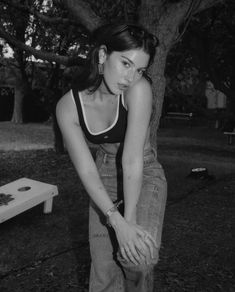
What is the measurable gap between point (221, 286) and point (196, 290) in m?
0.26

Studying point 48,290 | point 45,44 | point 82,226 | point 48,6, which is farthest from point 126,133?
point 45,44

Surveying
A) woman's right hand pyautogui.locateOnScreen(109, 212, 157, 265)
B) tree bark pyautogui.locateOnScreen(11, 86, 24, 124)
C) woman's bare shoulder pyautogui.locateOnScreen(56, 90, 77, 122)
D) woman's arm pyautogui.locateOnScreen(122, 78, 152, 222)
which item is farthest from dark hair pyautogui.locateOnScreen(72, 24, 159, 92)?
tree bark pyautogui.locateOnScreen(11, 86, 24, 124)

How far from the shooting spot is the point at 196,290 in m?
3.67

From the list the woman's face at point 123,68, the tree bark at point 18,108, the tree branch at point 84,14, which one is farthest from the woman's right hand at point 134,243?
the tree bark at point 18,108

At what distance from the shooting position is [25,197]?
17.2ft

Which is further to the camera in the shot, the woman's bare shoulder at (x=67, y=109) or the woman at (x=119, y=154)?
the woman's bare shoulder at (x=67, y=109)

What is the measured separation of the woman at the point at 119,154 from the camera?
7.39 feet

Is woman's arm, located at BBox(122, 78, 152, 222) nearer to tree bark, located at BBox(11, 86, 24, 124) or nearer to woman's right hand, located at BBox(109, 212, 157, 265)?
woman's right hand, located at BBox(109, 212, 157, 265)

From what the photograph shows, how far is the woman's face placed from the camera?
2.27m

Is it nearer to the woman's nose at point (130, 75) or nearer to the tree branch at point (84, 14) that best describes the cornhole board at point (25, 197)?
the tree branch at point (84, 14)

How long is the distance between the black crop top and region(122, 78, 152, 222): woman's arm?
58 mm

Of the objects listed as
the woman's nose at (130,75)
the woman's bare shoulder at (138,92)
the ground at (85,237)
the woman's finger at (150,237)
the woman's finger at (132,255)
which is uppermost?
the woman's nose at (130,75)

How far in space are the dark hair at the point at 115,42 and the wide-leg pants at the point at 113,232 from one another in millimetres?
474

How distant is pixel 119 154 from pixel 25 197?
119 inches
